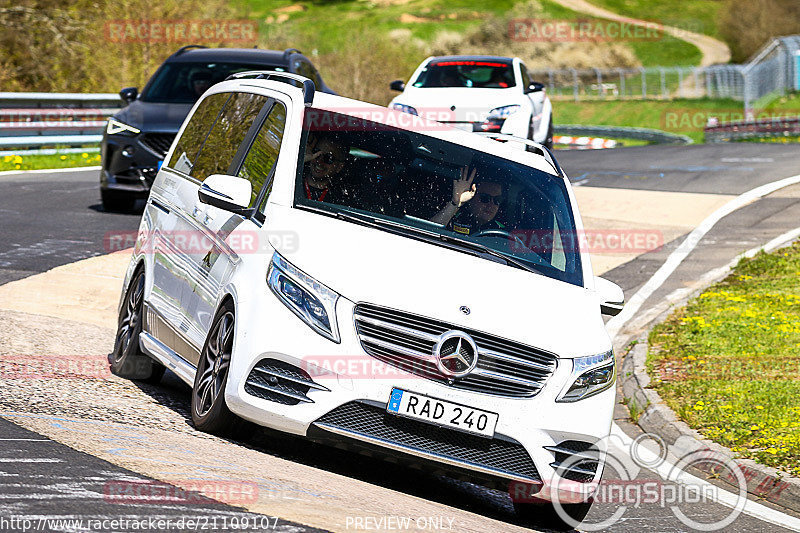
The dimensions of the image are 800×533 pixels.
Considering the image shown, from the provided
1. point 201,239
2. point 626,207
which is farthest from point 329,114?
point 626,207

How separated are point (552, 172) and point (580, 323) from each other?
5.17 ft

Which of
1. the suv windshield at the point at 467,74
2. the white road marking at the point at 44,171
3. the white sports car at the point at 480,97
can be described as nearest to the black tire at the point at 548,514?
the white sports car at the point at 480,97

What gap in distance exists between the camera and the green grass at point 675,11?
12569 cm

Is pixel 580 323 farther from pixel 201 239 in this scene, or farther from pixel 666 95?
pixel 666 95

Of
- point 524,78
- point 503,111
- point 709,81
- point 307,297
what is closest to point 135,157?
point 503,111

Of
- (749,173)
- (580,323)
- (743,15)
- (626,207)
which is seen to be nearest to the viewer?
(580,323)

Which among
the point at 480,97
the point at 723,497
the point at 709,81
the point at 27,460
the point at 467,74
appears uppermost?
the point at 27,460

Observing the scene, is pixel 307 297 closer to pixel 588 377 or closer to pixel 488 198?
pixel 588 377

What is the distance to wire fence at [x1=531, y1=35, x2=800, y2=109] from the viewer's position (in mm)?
59156

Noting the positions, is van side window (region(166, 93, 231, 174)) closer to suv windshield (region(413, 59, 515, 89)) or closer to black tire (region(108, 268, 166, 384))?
black tire (region(108, 268, 166, 384))

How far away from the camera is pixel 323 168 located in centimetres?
685

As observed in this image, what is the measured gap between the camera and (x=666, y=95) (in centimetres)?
6988

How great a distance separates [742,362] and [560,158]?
1767 cm

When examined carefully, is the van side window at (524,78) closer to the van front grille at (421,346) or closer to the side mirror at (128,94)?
the side mirror at (128,94)
